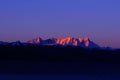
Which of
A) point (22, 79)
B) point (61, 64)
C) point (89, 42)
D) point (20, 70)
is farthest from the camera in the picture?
point (89, 42)

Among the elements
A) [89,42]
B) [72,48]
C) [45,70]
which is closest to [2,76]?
[45,70]

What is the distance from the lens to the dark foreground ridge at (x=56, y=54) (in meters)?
15.3

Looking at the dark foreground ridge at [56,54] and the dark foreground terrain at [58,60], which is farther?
the dark foreground ridge at [56,54]

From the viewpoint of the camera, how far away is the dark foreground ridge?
1534 cm

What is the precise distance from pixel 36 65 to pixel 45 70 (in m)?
0.49

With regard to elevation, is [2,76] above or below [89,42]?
below

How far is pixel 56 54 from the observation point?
15664 mm

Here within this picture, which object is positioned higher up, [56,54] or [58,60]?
[56,54]

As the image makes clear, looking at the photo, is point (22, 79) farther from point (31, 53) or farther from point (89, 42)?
point (89, 42)

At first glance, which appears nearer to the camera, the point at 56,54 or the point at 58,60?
the point at 58,60

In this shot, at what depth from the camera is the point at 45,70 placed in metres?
14.6

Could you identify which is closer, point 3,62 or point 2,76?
point 2,76

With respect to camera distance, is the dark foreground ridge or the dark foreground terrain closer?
the dark foreground terrain

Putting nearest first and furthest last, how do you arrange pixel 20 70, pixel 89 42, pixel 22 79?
pixel 22 79, pixel 20 70, pixel 89 42
